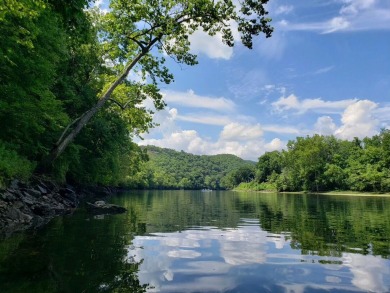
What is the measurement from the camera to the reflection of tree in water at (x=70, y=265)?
8266 millimetres

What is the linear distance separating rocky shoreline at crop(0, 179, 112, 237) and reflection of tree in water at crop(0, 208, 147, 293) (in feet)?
11.3

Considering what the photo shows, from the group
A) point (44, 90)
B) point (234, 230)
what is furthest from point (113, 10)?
point (234, 230)

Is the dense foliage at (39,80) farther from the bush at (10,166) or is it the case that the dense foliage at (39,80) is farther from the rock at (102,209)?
the rock at (102,209)

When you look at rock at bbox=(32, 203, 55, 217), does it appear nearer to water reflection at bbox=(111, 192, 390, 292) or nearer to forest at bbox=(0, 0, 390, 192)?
forest at bbox=(0, 0, 390, 192)

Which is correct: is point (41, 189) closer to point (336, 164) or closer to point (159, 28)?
point (159, 28)

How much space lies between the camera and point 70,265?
10.1 meters

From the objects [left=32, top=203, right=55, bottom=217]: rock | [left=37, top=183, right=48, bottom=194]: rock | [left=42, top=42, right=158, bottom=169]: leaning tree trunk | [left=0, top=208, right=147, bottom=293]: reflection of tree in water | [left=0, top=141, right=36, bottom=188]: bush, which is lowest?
[left=0, top=208, right=147, bottom=293]: reflection of tree in water

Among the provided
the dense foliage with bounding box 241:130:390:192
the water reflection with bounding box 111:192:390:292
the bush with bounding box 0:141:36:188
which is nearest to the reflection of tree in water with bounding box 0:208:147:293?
the water reflection with bounding box 111:192:390:292

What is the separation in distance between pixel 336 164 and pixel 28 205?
129425 millimetres

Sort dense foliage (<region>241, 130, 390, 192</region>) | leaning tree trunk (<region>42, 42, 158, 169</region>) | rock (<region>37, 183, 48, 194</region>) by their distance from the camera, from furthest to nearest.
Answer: dense foliage (<region>241, 130, 390, 192</region>) → leaning tree trunk (<region>42, 42, 158, 169</region>) → rock (<region>37, 183, 48, 194</region>)

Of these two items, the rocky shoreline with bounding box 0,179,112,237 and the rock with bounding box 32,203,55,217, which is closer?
the rocky shoreline with bounding box 0,179,112,237

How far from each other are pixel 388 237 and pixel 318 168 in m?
120

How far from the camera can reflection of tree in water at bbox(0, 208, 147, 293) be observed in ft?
27.1

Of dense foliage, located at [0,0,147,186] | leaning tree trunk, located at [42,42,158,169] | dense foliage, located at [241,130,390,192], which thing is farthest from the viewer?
dense foliage, located at [241,130,390,192]
